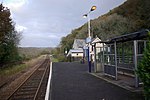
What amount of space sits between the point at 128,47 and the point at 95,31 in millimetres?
58311

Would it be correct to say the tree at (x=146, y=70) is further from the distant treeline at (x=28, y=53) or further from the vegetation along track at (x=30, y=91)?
the distant treeline at (x=28, y=53)

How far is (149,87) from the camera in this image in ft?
22.4

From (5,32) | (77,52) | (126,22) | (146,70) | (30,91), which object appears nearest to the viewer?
(146,70)

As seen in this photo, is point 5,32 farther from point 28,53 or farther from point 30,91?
point 28,53

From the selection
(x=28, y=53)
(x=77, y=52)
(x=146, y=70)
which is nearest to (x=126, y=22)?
(x=77, y=52)

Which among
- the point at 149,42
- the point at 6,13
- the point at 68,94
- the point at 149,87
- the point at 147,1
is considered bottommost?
the point at 68,94

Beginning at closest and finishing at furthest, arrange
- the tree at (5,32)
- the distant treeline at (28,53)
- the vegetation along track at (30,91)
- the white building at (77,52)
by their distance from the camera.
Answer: the vegetation along track at (30,91)
the tree at (5,32)
the white building at (77,52)
the distant treeline at (28,53)

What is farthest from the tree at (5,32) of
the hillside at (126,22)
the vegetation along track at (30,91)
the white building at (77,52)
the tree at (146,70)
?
the hillside at (126,22)

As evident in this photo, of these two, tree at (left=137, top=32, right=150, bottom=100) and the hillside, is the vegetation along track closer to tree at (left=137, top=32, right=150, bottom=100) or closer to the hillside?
tree at (left=137, top=32, right=150, bottom=100)

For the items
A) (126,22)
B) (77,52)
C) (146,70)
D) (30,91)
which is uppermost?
(126,22)

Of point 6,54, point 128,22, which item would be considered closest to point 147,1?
point 128,22

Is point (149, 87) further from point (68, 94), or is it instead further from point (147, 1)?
point (147, 1)

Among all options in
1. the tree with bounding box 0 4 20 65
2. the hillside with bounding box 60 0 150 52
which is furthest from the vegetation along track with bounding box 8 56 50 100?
the hillside with bounding box 60 0 150 52

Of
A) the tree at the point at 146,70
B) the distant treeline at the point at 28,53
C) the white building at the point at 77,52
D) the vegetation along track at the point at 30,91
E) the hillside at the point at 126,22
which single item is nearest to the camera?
the tree at the point at 146,70
